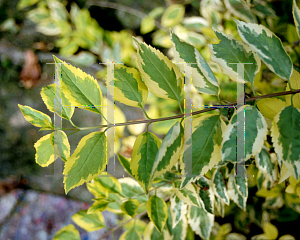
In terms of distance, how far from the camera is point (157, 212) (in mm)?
521

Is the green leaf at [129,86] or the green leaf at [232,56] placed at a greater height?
the green leaf at [232,56]

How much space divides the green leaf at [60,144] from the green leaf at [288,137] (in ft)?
1.29

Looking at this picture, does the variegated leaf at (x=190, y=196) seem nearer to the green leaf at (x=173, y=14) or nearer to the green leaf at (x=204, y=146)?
the green leaf at (x=204, y=146)

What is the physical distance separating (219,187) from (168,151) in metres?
0.29

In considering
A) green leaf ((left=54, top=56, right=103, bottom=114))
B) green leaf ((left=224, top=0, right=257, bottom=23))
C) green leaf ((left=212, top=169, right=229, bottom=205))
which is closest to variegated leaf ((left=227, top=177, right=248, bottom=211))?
green leaf ((left=212, top=169, right=229, bottom=205))

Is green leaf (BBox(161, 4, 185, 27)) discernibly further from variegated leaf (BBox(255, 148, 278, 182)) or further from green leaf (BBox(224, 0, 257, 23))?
variegated leaf (BBox(255, 148, 278, 182))

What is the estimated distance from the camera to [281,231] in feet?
3.78

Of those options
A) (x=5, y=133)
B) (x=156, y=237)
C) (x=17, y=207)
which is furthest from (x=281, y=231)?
(x=5, y=133)

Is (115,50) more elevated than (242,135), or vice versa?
(115,50)

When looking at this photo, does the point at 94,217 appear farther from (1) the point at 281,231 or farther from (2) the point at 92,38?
(1) the point at 281,231

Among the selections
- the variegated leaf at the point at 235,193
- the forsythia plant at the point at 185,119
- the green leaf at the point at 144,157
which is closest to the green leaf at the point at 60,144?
the forsythia plant at the point at 185,119

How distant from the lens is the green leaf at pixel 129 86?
38 cm

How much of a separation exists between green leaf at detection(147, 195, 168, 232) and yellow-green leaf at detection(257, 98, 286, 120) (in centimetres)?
35

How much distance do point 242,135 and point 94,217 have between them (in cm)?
59
